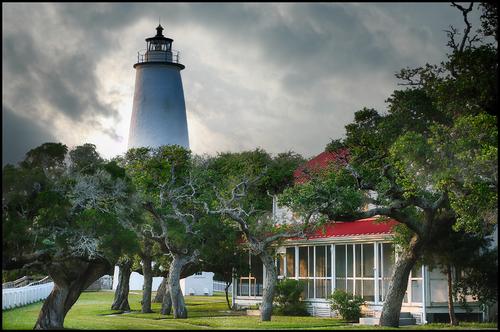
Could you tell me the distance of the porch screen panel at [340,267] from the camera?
38.0 meters

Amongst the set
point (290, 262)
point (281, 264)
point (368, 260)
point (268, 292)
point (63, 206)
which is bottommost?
point (268, 292)

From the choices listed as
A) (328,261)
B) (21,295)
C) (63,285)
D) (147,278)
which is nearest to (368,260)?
(328,261)

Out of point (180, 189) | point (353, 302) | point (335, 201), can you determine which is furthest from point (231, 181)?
point (335, 201)

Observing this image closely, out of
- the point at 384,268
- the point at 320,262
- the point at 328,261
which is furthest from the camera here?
the point at 320,262

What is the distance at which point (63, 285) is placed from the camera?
25.5m

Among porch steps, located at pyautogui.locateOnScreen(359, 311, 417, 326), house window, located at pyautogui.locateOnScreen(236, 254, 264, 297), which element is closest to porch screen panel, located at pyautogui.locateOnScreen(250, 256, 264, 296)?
house window, located at pyautogui.locateOnScreen(236, 254, 264, 297)

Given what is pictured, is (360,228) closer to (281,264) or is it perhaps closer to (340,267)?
(340,267)

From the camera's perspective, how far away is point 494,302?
3145 centimetres

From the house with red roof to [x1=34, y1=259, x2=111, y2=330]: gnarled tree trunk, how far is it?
880cm

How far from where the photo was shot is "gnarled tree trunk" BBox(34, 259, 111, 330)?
25.2 m

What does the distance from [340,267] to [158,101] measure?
1134 inches

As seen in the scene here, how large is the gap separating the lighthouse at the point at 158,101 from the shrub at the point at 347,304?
29794 mm

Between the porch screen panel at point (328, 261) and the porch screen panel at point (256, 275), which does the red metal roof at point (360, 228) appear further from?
the porch screen panel at point (256, 275)

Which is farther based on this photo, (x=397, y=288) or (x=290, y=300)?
(x=290, y=300)
